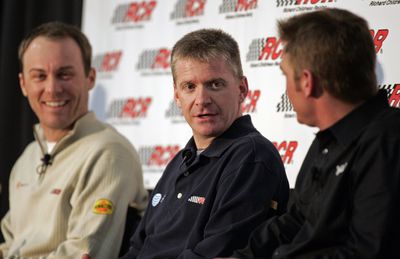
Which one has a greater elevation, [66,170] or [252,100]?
[252,100]

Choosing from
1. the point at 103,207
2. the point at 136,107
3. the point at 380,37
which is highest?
the point at 380,37

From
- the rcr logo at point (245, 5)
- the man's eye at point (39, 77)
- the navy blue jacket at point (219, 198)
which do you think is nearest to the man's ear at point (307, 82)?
the navy blue jacket at point (219, 198)

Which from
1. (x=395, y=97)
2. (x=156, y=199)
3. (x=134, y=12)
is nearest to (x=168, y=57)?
(x=134, y=12)

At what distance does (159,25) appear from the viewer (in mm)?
4188

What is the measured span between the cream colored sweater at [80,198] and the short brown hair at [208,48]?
0.74 metres

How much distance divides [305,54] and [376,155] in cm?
Answer: 38

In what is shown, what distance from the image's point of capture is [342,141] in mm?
2012

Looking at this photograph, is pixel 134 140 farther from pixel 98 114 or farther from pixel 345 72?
pixel 345 72

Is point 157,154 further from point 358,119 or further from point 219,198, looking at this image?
point 358,119

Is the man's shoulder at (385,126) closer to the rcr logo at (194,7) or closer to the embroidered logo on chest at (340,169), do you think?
the embroidered logo on chest at (340,169)

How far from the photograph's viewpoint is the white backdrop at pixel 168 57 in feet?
9.96

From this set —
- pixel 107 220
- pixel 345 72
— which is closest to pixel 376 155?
pixel 345 72

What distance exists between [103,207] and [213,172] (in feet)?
2.49

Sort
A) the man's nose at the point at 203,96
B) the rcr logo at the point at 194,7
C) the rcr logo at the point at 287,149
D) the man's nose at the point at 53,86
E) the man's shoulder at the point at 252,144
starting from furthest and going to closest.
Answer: the rcr logo at the point at 194,7, the man's nose at the point at 53,86, the rcr logo at the point at 287,149, the man's nose at the point at 203,96, the man's shoulder at the point at 252,144
